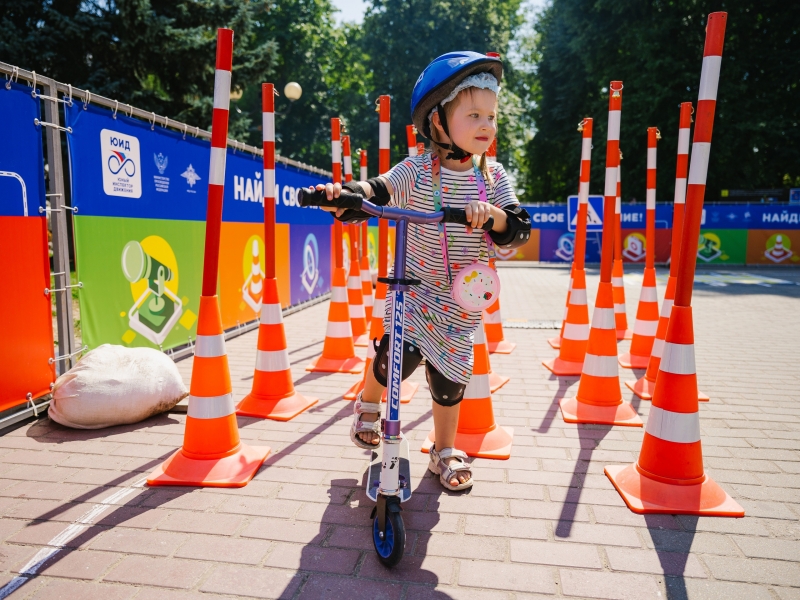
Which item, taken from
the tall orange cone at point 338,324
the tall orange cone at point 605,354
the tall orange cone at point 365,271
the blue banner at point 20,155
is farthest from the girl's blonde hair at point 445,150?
the tall orange cone at point 365,271

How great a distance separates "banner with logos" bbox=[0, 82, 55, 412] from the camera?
3.69 meters

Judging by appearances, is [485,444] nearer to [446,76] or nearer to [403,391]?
[403,391]

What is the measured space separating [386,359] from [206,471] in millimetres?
1119

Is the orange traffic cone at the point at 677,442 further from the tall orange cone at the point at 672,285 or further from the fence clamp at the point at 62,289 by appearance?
the fence clamp at the point at 62,289

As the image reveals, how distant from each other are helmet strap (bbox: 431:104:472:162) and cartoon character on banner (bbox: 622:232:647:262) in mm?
20129

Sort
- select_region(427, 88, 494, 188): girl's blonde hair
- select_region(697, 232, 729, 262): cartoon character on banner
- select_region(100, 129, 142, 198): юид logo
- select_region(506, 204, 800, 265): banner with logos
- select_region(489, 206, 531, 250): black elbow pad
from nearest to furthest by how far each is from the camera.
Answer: select_region(489, 206, 531, 250): black elbow pad < select_region(427, 88, 494, 188): girl's blonde hair < select_region(100, 129, 142, 198): юид logo < select_region(506, 204, 800, 265): banner with logos < select_region(697, 232, 729, 262): cartoon character on banner

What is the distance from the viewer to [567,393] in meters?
4.83

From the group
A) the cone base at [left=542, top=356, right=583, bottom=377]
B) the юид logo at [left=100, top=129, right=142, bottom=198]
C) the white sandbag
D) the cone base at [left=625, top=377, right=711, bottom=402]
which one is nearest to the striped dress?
the white sandbag

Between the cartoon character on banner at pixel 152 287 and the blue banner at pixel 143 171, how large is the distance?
1.00ft

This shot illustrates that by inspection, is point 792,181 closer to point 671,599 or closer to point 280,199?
point 280,199

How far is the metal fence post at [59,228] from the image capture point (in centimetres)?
406

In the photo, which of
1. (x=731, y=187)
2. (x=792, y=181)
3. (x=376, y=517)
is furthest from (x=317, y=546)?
(x=792, y=181)

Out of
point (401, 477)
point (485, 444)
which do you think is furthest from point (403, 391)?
point (401, 477)

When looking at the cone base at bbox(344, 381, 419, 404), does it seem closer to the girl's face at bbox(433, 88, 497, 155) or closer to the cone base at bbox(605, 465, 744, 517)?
the cone base at bbox(605, 465, 744, 517)
